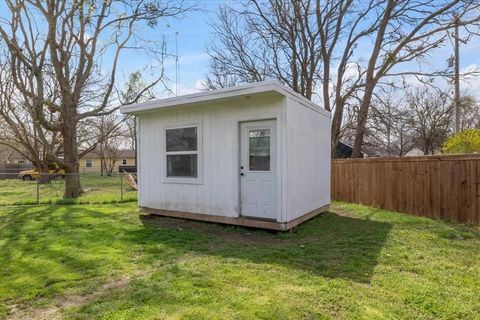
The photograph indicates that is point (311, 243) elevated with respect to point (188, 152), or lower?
lower

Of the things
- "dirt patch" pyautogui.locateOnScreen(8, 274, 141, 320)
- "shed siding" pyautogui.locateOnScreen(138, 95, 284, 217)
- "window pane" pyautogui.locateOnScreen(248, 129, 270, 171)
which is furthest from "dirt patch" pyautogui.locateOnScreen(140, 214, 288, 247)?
"dirt patch" pyautogui.locateOnScreen(8, 274, 141, 320)

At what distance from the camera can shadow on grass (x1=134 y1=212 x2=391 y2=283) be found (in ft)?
12.6

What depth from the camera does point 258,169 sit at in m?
5.81

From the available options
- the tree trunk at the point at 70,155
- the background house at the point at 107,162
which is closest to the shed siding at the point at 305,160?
the tree trunk at the point at 70,155

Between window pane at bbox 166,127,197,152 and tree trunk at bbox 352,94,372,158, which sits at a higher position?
tree trunk at bbox 352,94,372,158

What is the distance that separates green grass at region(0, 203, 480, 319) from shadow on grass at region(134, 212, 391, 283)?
17 mm

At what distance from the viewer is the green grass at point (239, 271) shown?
2.74 meters

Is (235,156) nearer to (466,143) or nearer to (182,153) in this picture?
(182,153)

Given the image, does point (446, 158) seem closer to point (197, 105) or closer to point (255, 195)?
point (255, 195)

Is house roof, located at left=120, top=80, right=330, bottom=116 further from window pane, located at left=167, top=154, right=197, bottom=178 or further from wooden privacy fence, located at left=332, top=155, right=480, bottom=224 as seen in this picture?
wooden privacy fence, located at left=332, top=155, right=480, bottom=224

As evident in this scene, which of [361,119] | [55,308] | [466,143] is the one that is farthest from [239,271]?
[361,119]

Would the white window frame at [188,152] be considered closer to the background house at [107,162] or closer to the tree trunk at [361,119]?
the tree trunk at [361,119]

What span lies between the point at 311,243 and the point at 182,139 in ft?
10.9

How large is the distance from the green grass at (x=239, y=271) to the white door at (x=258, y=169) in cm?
46
